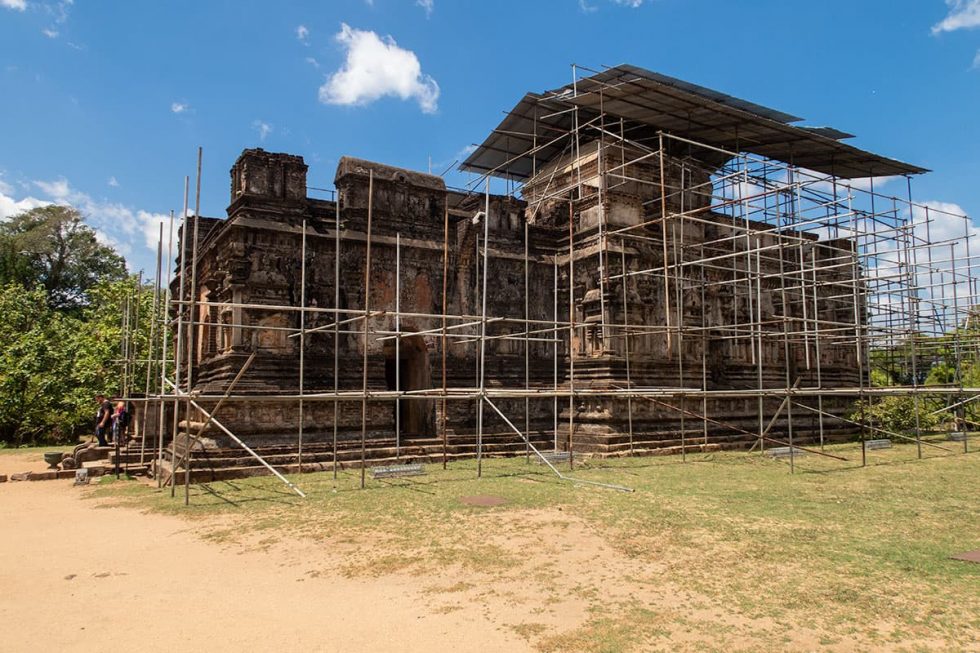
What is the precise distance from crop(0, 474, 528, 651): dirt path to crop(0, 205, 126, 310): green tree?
31.2m

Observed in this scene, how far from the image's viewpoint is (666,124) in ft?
61.6

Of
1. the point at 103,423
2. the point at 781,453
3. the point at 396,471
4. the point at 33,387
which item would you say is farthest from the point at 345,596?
the point at 33,387

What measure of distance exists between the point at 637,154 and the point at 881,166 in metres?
9.13

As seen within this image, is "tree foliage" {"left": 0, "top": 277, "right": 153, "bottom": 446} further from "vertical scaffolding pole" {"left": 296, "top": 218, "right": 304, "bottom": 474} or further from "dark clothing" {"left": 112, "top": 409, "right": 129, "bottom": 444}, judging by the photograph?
"vertical scaffolding pole" {"left": 296, "top": 218, "right": 304, "bottom": 474}

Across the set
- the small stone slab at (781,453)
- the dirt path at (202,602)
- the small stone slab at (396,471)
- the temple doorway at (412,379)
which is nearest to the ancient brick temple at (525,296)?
the temple doorway at (412,379)

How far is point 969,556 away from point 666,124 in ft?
48.3

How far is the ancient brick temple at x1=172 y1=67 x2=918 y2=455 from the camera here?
13547mm

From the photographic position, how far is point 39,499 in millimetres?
10570

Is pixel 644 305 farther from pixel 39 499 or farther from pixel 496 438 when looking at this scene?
pixel 39 499

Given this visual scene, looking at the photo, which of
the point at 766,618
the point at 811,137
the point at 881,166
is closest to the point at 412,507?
the point at 766,618

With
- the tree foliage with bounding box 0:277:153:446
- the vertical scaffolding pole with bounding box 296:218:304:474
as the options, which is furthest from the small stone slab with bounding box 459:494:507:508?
the tree foliage with bounding box 0:277:153:446

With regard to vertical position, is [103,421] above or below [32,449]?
above

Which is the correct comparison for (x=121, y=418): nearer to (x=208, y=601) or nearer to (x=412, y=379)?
(x=412, y=379)

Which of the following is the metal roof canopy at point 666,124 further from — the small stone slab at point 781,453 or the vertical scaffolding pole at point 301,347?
the small stone slab at point 781,453
